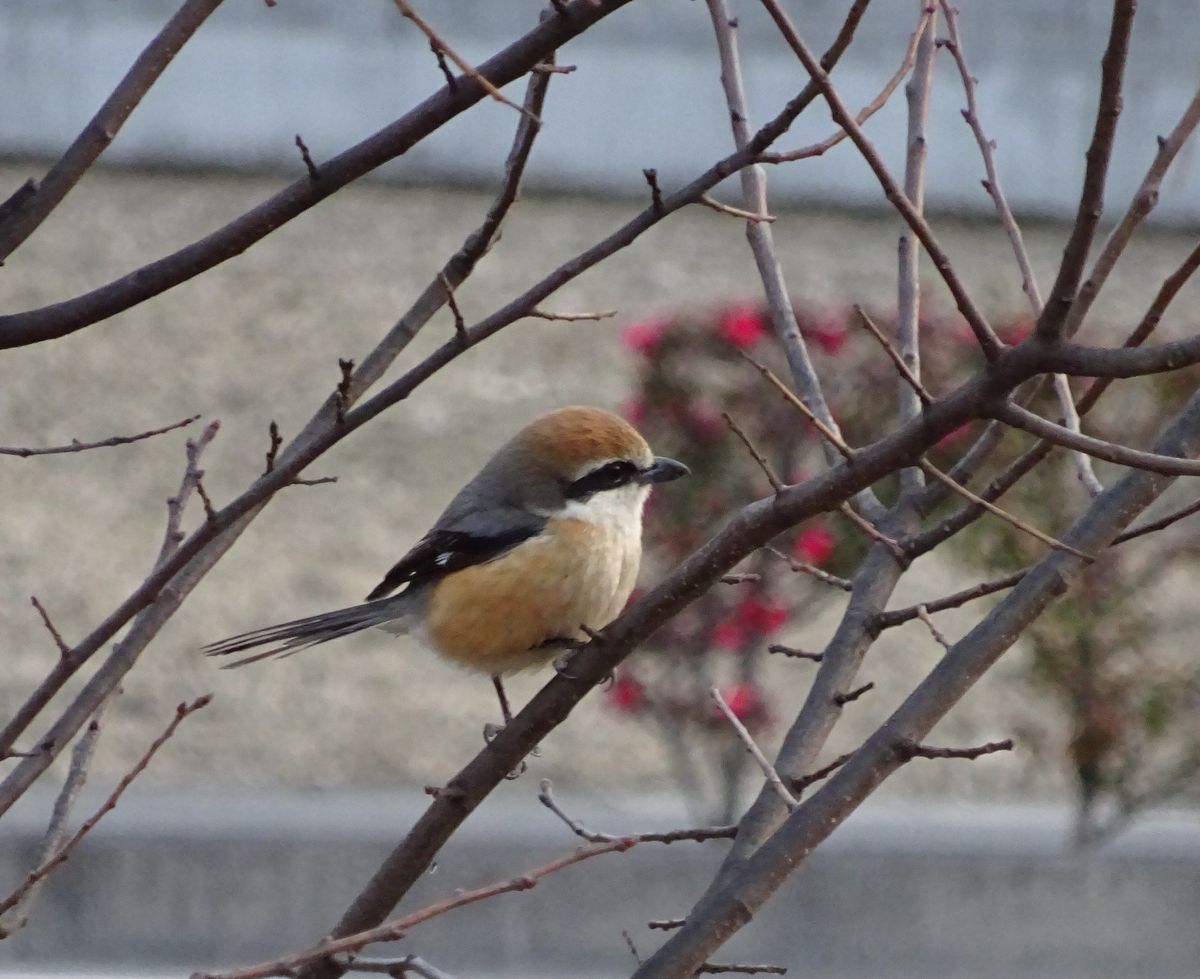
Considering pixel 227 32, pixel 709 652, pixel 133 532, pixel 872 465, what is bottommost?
pixel 872 465

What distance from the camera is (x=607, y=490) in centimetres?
382

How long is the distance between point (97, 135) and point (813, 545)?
5148mm

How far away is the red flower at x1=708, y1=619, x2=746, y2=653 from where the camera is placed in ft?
A: 22.8

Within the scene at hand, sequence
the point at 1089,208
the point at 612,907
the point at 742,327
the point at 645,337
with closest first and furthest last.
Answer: the point at 1089,208, the point at 612,907, the point at 742,327, the point at 645,337

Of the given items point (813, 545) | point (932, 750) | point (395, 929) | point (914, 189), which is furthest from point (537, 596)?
point (813, 545)

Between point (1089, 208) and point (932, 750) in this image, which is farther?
point (932, 750)

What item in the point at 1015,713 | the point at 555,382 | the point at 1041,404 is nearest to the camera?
the point at 1041,404

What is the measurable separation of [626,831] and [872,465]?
19.7ft

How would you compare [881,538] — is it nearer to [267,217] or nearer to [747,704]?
[267,217]

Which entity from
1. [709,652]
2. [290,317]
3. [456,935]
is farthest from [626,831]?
[290,317]

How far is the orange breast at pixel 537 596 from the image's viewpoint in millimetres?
3656

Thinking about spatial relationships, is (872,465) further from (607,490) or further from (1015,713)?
(1015,713)

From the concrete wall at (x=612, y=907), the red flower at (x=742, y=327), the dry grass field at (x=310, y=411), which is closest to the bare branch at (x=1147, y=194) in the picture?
the concrete wall at (x=612, y=907)

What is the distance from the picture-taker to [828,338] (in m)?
7.08
